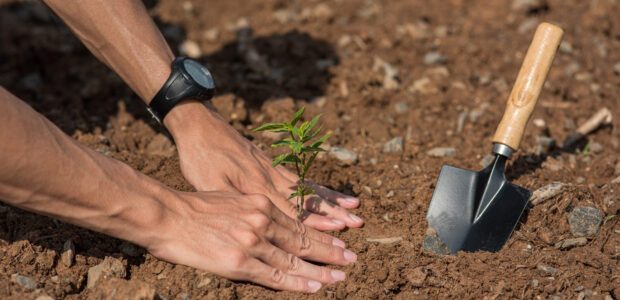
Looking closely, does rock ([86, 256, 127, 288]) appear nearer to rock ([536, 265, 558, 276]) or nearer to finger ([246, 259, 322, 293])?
finger ([246, 259, 322, 293])

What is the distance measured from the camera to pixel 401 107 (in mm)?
3590

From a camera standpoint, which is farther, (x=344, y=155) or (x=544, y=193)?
(x=344, y=155)

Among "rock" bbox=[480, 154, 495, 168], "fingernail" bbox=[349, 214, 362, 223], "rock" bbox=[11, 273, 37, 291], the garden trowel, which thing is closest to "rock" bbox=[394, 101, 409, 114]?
"rock" bbox=[480, 154, 495, 168]

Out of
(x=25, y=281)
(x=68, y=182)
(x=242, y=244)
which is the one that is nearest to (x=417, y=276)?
(x=242, y=244)

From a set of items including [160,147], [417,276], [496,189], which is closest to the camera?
[417,276]

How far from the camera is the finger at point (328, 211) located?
247 cm

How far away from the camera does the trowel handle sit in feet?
8.25

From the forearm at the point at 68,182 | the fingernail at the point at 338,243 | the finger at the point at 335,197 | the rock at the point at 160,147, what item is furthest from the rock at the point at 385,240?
the rock at the point at 160,147

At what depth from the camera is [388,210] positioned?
2.66m

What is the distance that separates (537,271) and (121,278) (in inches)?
70.4

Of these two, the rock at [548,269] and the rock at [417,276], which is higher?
the rock at [548,269]

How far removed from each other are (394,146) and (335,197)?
2.30ft

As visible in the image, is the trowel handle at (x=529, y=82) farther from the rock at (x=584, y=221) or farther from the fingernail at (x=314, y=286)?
the fingernail at (x=314, y=286)

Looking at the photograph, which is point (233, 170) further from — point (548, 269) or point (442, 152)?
point (548, 269)
